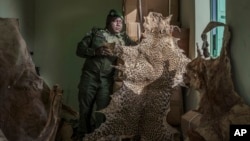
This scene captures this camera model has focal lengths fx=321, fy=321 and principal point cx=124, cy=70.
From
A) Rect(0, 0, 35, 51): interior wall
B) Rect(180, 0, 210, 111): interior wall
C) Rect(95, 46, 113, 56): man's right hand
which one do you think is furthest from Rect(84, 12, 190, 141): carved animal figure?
Rect(0, 0, 35, 51): interior wall

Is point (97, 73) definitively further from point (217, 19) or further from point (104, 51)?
point (217, 19)

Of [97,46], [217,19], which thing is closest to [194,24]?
[217,19]

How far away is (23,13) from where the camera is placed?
14.7 feet

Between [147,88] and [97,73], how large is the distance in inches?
39.8

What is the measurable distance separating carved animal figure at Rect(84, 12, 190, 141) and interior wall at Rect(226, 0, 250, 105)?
858 millimetres

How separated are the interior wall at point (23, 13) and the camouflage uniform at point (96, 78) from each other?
98 cm

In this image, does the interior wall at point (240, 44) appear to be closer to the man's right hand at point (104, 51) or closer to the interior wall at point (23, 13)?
the man's right hand at point (104, 51)

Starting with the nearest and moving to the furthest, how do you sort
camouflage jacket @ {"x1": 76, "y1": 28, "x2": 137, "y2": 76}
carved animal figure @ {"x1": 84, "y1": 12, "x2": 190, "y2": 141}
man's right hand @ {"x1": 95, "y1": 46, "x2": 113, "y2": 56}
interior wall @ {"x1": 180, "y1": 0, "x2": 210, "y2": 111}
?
carved animal figure @ {"x1": 84, "y1": 12, "x2": 190, "y2": 141} → interior wall @ {"x1": 180, "y1": 0, "x2": 210, "y2": 111} → man's right hand @ {"x1": 95, "y1": 46, "x2": 113, "y2": 56} → camouflage jacket @ {"x1": 76, "y1": 28, "x2": 137, "y2": 76}

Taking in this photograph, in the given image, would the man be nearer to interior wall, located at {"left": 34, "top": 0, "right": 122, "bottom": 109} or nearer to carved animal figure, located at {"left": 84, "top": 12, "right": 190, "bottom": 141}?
carved animal figure, located at {"left": 84, "top": 12, "right": 190, "bottom": 141}

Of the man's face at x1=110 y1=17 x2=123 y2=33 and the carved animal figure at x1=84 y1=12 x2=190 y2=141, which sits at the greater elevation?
the man's face at x1=110 y1=17 x2=123 y2=33

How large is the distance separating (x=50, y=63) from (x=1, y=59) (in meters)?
2.74

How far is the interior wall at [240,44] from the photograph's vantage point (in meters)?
1.75

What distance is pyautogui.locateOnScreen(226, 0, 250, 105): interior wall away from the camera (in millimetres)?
1747

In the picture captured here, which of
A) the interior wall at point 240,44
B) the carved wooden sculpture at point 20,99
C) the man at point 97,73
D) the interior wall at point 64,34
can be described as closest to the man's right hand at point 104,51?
the man at point 97,73
